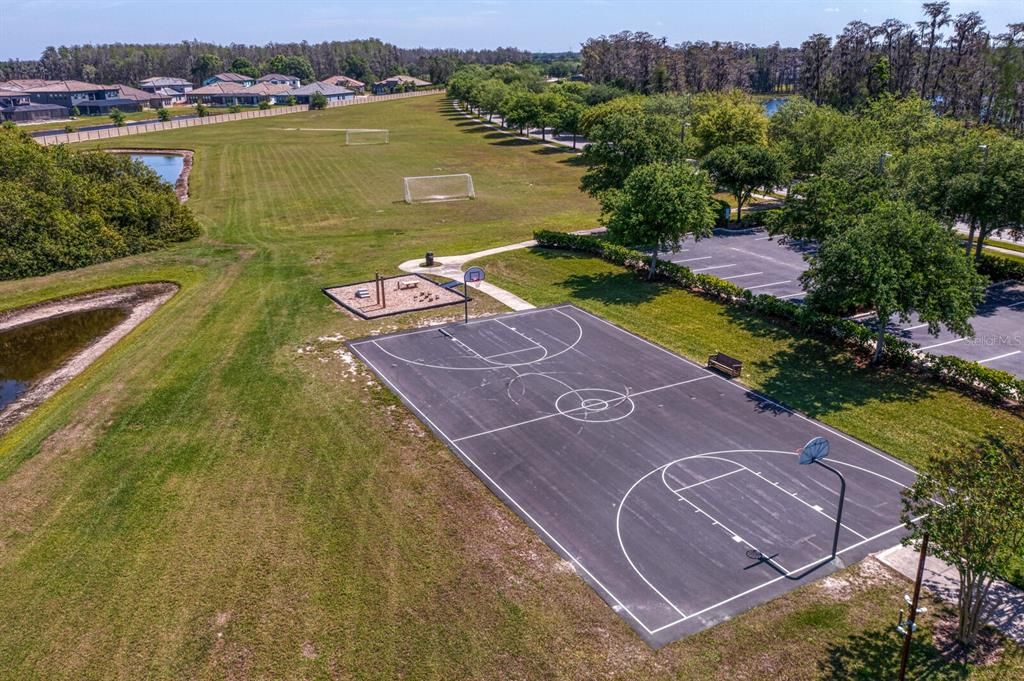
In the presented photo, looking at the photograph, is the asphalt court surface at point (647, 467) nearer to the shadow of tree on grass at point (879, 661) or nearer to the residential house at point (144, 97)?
the shadow of tree on grass at point (879, 661)

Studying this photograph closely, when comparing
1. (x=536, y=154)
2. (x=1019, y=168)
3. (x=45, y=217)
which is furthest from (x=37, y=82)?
(x=1019, y=168)

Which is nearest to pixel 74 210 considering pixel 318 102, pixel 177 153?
pixel 177 153

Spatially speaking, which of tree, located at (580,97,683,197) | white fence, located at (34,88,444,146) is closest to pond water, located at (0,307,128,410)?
tree, located at (580,97,683,197)

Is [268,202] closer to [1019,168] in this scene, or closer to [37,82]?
[1019,168]

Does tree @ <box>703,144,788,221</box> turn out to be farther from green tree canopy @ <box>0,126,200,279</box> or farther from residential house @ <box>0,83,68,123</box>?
residential house @ <box>0,83,68,123</box>

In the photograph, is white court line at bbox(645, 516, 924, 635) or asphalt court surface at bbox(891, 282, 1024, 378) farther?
asphalt court surface at bbox(891, 282, 1024, 378)

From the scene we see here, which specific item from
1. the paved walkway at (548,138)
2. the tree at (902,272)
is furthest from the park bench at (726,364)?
the paved walkway at (548,138)
